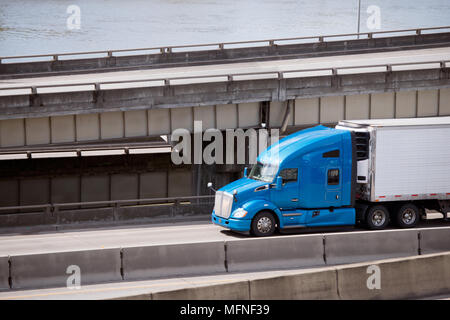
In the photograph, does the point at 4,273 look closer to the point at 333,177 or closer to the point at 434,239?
the point at 333,177

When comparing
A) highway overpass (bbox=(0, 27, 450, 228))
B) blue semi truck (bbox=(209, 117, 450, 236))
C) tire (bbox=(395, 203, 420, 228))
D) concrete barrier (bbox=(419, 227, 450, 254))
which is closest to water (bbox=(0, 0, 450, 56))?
highway overpass (bbox=(0, 27, 450, 228))

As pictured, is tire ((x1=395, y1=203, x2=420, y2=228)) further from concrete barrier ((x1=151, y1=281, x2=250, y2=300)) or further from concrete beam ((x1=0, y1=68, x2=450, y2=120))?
concrete barrier ((x1=151, y1=281, x2=250, y2=300))

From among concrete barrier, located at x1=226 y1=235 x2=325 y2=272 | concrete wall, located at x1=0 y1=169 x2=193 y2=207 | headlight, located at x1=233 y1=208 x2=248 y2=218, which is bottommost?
concrete wall, located at x1=0 y1=169 x2=193 y2=207

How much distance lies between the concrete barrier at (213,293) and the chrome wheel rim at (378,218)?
365 inches

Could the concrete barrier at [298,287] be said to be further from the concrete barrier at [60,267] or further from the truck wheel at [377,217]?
the truck wheel at [377,217]

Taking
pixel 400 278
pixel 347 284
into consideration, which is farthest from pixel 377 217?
pixel 347 284

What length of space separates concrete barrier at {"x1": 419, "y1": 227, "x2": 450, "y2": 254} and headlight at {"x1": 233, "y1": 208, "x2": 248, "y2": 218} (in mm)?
5037

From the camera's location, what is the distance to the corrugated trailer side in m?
20.4

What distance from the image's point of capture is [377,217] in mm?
20875

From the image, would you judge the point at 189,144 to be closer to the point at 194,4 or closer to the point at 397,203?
the point at 397,203

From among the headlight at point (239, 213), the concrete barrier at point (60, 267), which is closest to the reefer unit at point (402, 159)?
the headlight at point (239, 213)
